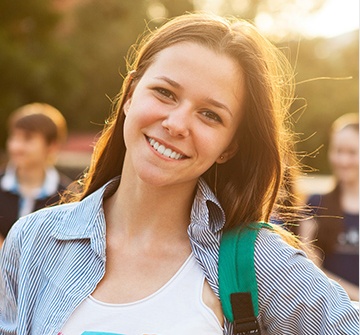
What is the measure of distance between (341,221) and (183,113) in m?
3.19

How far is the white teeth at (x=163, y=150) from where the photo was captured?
80.7 inches

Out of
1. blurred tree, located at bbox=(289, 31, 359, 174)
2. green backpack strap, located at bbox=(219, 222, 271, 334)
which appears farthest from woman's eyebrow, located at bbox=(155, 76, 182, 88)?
blurred tree, located at bbox=(289, 31, 359, 174)

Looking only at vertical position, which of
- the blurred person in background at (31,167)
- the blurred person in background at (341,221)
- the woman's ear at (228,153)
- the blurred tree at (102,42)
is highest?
the woman's ear at (228,153)

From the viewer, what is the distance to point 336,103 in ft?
94.1

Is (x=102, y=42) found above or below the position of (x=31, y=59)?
below

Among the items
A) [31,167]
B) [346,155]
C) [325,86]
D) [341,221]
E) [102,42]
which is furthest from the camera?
[102,42]

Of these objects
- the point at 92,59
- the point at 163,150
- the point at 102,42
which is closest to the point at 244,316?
the point at 163,150

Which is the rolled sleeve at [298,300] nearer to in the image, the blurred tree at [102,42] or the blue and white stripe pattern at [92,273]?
the blue and white stripe pattern at [92,273]

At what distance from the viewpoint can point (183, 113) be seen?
201 centimetres

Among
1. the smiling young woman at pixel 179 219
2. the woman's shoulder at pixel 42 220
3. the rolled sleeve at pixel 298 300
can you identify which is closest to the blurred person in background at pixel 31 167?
the woman's shoulder at pixel 42 220

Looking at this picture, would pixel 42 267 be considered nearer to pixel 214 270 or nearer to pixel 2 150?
pixel 214 270

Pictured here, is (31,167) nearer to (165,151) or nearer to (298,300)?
(165,151)

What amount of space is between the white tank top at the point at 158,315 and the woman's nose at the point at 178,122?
1.24 ft

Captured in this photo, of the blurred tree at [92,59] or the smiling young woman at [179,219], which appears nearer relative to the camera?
the smiling young woman at [179,219]
